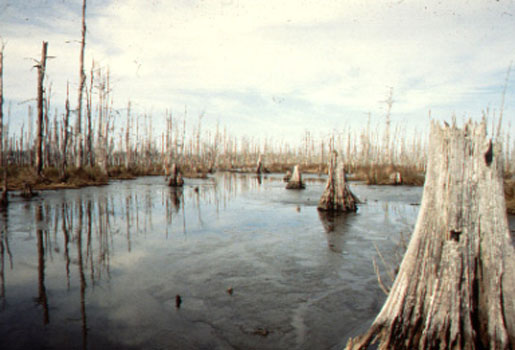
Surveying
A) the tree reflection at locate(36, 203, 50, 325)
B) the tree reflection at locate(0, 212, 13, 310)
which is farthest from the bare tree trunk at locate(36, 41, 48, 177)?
the tree reflection at locate(36, 203, 50, 325)

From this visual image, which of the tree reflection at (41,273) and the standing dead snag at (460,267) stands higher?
the standing dead snag at (460,267)

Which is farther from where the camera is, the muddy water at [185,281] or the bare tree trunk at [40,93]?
the bare tree trunk at [40,93]

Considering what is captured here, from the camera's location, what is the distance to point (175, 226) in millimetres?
9820

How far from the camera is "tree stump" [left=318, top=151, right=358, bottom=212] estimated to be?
12.7 meters

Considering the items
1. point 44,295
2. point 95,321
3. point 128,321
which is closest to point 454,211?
point 128,321

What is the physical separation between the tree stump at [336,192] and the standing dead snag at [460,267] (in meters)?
9.87

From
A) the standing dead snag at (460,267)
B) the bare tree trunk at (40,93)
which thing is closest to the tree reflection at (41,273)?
the standing dead snag at (460,267)

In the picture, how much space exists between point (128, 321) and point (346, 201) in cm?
1036

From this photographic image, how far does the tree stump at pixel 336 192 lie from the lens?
41.8ft

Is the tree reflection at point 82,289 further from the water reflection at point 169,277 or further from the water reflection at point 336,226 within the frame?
the water reflection at point 336,226

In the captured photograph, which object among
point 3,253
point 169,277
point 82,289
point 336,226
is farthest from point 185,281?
point 336,226

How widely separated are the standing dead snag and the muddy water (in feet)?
3.67

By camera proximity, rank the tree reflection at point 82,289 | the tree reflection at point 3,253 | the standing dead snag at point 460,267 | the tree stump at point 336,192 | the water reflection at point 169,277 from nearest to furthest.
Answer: the standing dead snag at point 460,267, the tree reflection at point 82,289, the water reflection at point 169,277, the tree reflection at point 3,253, the tree stump at point 336,192

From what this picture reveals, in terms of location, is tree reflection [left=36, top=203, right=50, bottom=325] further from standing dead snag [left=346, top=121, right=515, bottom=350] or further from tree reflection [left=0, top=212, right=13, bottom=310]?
standing dead snag [left=346, top=121, right=515, bottom=350]
